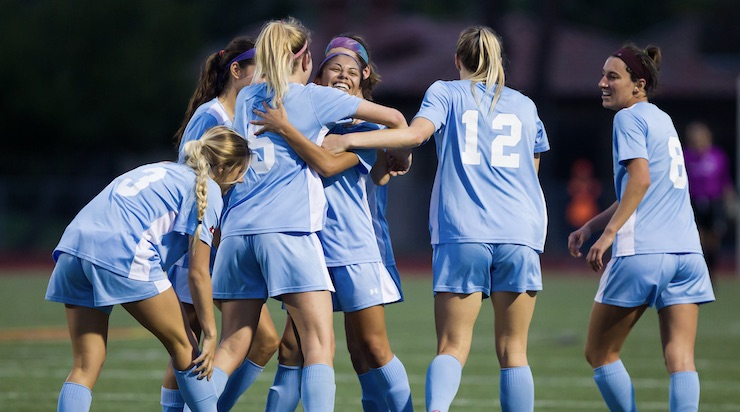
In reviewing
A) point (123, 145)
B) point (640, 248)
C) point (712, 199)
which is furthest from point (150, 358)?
point (123, 145)

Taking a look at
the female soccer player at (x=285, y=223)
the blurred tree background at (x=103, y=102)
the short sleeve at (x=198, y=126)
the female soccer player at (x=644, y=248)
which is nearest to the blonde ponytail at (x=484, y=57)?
the female soccer player at (x=285, y=223)

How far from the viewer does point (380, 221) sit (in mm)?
6305

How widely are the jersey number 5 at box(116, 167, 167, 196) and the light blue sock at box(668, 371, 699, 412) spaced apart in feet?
9.02

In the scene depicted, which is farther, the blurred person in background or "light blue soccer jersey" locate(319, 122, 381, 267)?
the blurred person in background

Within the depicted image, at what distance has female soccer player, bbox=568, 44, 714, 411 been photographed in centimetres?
600

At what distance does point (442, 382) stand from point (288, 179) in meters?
1.19

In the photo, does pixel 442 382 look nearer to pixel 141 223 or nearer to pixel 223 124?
pixel 141 223

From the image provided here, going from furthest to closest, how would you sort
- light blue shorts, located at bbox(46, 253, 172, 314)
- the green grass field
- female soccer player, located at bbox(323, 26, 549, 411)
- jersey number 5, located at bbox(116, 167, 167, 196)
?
1. the green grass field
2. female soccer player, located at bbox(323, 26, 549, 411)
3. jersey number 5, located at bbox(116, 167, 167, 196)
4. light blue shorts, located at bbox(46, 253, 172, 314)

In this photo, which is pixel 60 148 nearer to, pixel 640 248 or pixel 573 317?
pixel 573 317

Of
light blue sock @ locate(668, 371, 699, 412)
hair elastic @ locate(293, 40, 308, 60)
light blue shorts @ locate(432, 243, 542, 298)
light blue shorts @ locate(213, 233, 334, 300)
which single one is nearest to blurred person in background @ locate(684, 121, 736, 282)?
light blue sock @ locate(668, 371, 699, 412)

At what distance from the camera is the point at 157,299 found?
539 cm

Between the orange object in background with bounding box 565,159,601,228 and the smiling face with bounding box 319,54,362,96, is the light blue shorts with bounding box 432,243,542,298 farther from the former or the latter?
the orange object in background with bounding box 565,159,601,228

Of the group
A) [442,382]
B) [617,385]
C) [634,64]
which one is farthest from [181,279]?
[634,64]

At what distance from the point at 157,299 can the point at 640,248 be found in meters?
2.42
